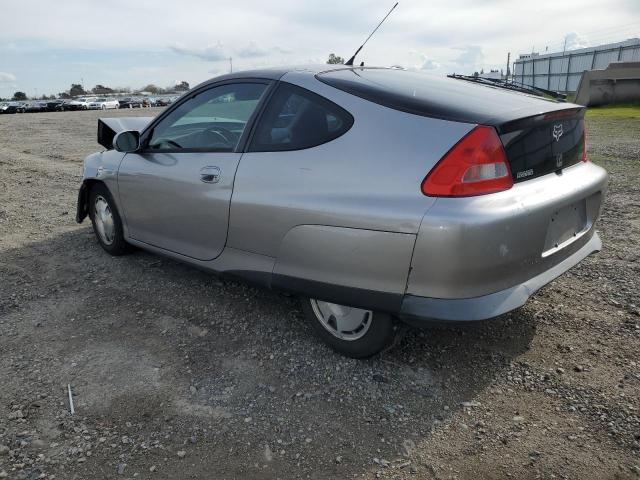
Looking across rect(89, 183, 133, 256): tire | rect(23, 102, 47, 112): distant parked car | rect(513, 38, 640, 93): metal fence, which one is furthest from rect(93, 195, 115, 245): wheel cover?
rect(23, 102, 47, 112): distant parked car

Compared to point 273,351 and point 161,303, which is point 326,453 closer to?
point 273,351

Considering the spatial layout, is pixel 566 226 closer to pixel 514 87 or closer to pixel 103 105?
pixel 514 87

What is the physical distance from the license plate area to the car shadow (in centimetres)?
65

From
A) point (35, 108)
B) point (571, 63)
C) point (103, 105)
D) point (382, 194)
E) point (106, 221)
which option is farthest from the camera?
point (103, 105)

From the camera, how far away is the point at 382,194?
244cm

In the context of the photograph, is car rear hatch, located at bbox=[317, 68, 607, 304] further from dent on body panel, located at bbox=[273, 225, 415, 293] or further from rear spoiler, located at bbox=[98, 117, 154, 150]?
rear spoiler, located at bbox=[98, 117, 154, 150]

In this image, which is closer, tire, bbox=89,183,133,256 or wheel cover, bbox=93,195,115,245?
tire, bbox=89,183,133,256

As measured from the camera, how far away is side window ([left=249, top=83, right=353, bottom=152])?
2.75 meters

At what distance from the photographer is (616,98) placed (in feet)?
85.0

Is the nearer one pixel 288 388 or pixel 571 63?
pixel 288 388

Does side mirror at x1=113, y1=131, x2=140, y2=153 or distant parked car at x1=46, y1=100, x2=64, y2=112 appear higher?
distant parked car at x1=46, y1=100, x2=64, y2=112

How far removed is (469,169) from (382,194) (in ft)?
1.38

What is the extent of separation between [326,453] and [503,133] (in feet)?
5.66

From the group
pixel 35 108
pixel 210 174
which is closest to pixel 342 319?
pixel 210 174
